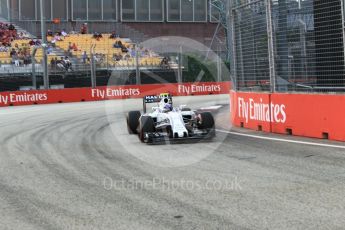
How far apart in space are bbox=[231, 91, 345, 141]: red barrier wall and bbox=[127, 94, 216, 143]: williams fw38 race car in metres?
1.51

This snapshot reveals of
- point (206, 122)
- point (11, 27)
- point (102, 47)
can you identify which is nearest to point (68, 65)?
point (102, 47)

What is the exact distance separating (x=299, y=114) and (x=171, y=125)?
276 centimetres

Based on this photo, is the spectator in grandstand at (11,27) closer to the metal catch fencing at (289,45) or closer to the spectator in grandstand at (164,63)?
the spectator in grandstand at (164,63)

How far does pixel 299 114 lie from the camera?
1151 centimetres

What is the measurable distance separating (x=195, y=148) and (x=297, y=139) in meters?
2.25

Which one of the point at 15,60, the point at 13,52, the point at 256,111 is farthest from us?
the point at 13,52

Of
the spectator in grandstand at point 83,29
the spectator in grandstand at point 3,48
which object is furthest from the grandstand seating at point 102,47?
the spectator in grandstand at point 3,48

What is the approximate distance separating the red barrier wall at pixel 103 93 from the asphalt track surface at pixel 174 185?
19317 millimetres

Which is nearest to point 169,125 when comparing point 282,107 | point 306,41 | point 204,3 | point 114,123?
point 282,107

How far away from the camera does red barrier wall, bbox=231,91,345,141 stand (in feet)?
34.6

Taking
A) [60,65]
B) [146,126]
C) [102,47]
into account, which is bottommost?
[146,126]

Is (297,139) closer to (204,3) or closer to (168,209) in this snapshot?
(168,209)

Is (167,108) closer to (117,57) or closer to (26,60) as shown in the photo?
(26,60)

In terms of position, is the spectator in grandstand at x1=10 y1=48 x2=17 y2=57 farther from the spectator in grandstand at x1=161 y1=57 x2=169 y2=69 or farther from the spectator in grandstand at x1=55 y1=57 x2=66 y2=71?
the spectator in grandstand at x1=161 y1=57 x2=169 y2=69
